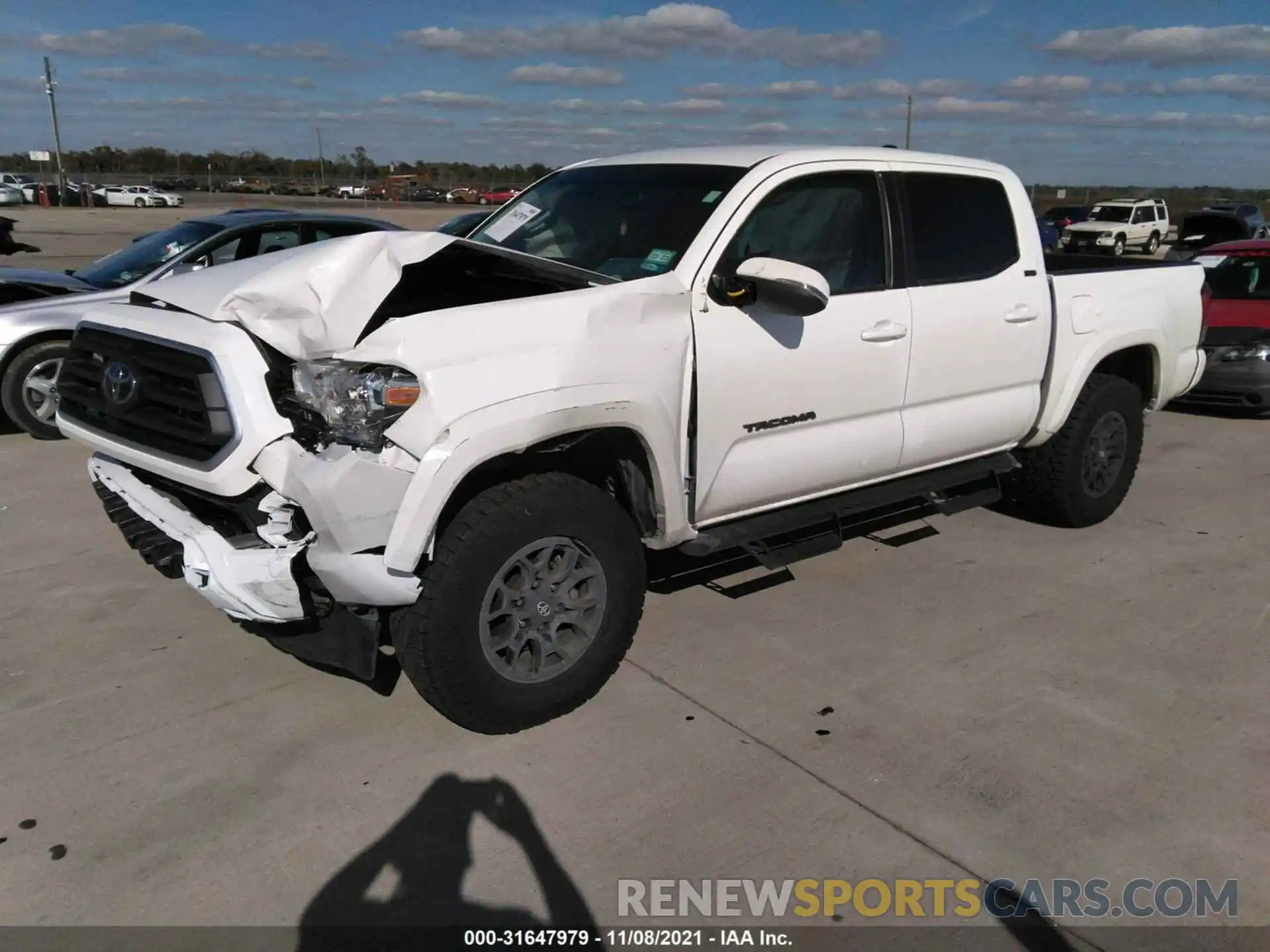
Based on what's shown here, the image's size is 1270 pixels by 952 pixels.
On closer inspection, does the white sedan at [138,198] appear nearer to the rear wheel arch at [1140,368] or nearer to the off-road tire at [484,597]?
the rear wheel arch at [1140,368]

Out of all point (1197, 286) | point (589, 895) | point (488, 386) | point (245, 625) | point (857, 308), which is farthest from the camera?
point (1197, 286)

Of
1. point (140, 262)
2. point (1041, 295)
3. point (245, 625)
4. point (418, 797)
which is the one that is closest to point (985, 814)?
point (418, 797)

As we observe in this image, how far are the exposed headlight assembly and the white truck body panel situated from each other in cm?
468

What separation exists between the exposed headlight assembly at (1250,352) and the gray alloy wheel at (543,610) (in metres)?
7.83

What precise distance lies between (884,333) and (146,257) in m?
6.40

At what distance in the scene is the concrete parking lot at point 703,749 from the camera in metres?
2.91

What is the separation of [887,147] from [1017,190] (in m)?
0.87

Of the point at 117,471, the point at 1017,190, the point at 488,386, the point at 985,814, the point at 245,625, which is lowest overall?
the point at 985,814

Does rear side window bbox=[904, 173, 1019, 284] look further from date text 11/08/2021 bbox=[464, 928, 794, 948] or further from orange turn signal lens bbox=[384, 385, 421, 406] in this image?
date text 11/08/2021 bbox=[464, 928, 794, 948]

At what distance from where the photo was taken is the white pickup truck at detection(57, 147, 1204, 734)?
3107 mm

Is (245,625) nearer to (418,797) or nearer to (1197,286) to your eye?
(418,797)

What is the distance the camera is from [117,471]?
373 cm

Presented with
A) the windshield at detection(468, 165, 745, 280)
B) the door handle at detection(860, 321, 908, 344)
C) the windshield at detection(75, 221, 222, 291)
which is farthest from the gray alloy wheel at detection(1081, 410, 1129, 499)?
the windshield at detection(75, 221, 222, 291)

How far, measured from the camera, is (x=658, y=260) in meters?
3.91
